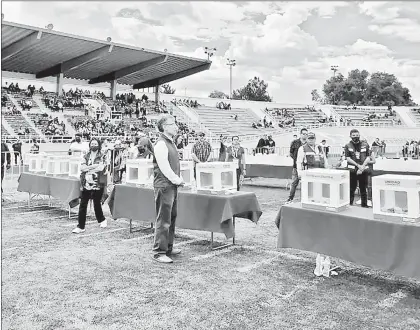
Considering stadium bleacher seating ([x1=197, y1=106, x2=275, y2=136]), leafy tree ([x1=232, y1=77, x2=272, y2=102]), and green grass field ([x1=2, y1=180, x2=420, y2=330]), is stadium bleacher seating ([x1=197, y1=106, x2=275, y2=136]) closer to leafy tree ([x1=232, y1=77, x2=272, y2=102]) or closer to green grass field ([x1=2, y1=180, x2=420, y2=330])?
green grass field ([x1=2, y1=180, x2=420, y2=330])

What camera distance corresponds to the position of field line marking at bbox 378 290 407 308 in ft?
11.1

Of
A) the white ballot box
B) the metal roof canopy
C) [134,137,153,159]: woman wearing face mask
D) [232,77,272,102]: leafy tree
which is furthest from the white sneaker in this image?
[232,77,272,102]: leafy tree

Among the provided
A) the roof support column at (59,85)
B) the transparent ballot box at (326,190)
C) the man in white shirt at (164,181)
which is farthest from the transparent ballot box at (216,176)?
the roof support column at (59,85)

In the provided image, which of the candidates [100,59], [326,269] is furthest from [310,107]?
[326,269]

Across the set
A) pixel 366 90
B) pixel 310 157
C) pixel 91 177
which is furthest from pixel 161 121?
pixel 366 90

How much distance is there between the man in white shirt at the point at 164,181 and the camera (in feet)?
14.6

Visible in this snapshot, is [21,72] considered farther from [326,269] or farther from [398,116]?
[398,116]

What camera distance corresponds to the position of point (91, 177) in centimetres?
606

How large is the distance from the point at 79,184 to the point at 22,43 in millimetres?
19153

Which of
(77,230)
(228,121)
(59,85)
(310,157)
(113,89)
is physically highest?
(113,89)

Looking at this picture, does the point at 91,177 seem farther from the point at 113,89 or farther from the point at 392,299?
the point at 113,89

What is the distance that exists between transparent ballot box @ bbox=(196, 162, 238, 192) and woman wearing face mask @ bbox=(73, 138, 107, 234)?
1741 millimetres

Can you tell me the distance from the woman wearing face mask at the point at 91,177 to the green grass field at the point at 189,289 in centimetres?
50

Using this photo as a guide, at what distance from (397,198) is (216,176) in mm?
2138
